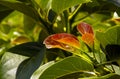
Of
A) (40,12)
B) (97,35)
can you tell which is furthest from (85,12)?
(97,35)

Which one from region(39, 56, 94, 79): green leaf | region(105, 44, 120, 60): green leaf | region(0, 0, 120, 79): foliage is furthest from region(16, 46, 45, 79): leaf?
region(105, 44, 120, 60): green leaf

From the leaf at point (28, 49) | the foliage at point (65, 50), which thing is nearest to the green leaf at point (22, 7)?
the foliage at point (65, 50)

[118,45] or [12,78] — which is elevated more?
[118,45]

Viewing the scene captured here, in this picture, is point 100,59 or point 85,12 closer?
point 100,59

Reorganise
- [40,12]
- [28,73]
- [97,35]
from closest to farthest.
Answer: [97,35] < [28,73] < [40,12]

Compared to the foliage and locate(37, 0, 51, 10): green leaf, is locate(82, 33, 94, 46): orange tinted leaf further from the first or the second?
locate(37, 0, 51, 10): green leaf

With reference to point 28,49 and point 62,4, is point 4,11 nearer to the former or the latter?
point 28,49

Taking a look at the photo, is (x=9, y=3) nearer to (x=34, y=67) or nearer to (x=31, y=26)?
(x=34, y=67)
